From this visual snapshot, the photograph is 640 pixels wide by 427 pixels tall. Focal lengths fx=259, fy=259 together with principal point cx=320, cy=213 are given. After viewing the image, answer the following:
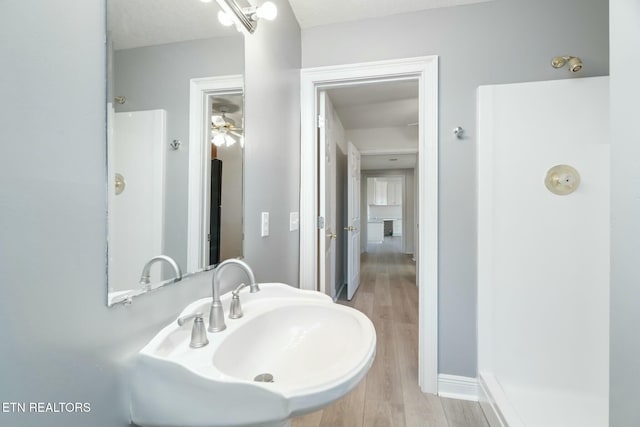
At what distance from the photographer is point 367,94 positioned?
111 inches

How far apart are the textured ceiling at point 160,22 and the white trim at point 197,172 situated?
15 centimetres

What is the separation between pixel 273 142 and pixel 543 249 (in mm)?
1648

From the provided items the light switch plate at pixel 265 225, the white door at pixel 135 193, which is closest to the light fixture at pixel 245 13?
the white door at pixel 135 193

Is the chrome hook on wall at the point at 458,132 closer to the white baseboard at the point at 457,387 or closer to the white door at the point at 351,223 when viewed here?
the white baseboard at the point at 457,387

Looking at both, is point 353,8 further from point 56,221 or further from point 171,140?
point 56,221

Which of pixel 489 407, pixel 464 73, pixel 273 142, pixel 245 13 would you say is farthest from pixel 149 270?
pixel 464 73

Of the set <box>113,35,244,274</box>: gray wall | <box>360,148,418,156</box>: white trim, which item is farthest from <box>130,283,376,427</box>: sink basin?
<box>360,148,418,156</box>: white trim

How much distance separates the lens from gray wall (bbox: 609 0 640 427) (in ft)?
2.26

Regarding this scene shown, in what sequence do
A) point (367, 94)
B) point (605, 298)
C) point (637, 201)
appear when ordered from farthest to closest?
point (367, 94)
point (605, 298)
point (637, 201)

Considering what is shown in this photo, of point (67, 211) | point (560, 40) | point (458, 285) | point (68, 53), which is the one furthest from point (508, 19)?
point (67, 211)

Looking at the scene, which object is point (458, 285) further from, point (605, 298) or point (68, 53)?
point (68, 53)

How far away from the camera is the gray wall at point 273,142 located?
1188 mm

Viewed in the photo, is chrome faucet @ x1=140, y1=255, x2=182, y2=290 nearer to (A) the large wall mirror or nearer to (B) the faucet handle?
(A) the large wall mirror

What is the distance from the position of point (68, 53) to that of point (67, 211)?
31cm
